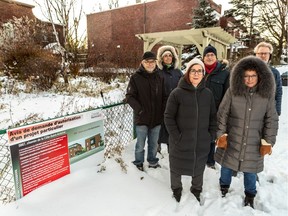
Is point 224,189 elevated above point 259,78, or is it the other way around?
point 259,78

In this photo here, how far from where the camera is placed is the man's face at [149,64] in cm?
301

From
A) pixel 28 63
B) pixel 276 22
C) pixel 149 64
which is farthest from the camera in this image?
pixel 276 22

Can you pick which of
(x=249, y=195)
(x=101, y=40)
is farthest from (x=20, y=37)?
(x=101, y=40)

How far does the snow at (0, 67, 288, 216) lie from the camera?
98.1 inches

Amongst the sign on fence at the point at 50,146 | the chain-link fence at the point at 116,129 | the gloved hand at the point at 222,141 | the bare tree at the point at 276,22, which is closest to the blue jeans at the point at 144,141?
the chain-link fence at the point at 116,129

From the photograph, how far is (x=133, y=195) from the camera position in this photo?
286 centimetres

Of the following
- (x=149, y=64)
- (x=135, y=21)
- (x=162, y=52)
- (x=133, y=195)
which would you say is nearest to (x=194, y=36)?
(x=162, y=52)

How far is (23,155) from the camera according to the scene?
237cm

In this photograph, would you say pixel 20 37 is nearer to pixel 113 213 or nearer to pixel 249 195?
pixel 113 213

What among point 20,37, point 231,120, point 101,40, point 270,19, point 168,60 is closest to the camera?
point 231,120

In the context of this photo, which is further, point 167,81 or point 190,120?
point 167,81

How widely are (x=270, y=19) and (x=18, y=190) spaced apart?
30.3m

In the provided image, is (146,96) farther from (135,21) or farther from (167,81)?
(135,21)

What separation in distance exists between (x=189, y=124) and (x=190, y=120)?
1.8 inches
